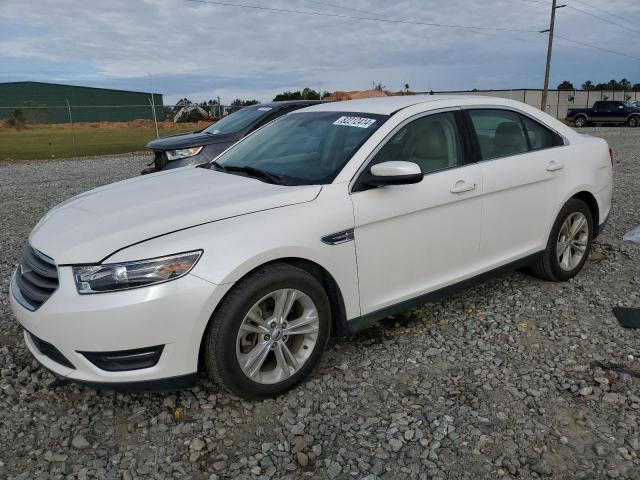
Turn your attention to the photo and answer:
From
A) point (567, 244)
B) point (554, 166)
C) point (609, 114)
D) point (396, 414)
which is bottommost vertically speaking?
point (609, 114)

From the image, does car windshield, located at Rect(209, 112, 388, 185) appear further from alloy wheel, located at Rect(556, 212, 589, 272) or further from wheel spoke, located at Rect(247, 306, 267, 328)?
alloy wheel, located at Rect(556, 212, 589, 272)

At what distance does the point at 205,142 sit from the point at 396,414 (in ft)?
19.4

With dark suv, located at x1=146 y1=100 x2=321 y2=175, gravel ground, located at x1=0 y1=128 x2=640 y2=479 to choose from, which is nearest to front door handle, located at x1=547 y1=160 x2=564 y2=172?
gravel ground, located at x1=0 y1=128 x2=640 y2=479

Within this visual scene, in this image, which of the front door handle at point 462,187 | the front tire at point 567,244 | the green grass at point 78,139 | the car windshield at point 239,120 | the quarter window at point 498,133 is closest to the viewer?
the front door handle at point 462,187

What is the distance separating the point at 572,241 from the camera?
4.75 m

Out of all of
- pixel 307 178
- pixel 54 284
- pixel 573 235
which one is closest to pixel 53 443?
pixel 54 284

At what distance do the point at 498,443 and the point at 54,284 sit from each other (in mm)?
2365

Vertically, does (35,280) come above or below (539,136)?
below

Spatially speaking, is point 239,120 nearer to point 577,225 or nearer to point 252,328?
point 577,225

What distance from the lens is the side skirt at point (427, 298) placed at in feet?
11.1

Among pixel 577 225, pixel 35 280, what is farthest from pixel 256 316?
pixel 577 225

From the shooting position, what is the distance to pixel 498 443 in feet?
8.88

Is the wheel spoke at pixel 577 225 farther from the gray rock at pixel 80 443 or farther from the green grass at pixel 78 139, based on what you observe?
the green grass at pixel 78 139

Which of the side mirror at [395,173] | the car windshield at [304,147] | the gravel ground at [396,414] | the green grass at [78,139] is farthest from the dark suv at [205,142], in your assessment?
the green grass at [78,139]
